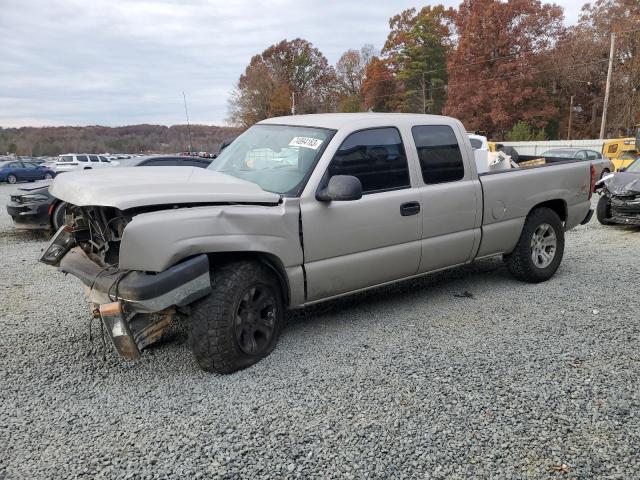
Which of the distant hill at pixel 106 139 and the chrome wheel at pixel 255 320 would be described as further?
the distant hill at pixel 106 139

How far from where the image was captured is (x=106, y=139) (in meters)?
79.3

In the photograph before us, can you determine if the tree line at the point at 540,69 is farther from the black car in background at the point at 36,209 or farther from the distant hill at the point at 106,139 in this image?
the black car in background at the point at 36,209

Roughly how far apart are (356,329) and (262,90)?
61.9 metres

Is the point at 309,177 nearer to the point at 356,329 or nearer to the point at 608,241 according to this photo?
the point at 356,329

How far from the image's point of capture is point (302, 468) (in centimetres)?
257

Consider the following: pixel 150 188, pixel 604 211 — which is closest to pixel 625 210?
pixel 604 211

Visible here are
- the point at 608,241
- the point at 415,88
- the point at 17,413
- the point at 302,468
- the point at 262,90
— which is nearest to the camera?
the point at 302,468

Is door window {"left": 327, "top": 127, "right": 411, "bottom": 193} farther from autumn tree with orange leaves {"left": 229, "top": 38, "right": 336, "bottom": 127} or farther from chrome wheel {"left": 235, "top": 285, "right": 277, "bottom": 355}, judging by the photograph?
autumn tree with orange leaves {"left": 229, "top": 38, "right": 336, "bottom": 127}

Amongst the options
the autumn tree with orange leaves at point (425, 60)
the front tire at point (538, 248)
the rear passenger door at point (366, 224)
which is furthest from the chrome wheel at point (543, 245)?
the autumn tree with orange leaves at point (425, 60)

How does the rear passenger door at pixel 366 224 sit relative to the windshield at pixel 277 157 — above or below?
below

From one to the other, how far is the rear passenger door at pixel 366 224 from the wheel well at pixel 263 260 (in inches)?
7.9

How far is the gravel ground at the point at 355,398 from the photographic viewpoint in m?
2.62

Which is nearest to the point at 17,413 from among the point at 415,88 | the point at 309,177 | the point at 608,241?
the point at 309,177

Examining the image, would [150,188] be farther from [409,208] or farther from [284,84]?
[284,84]
